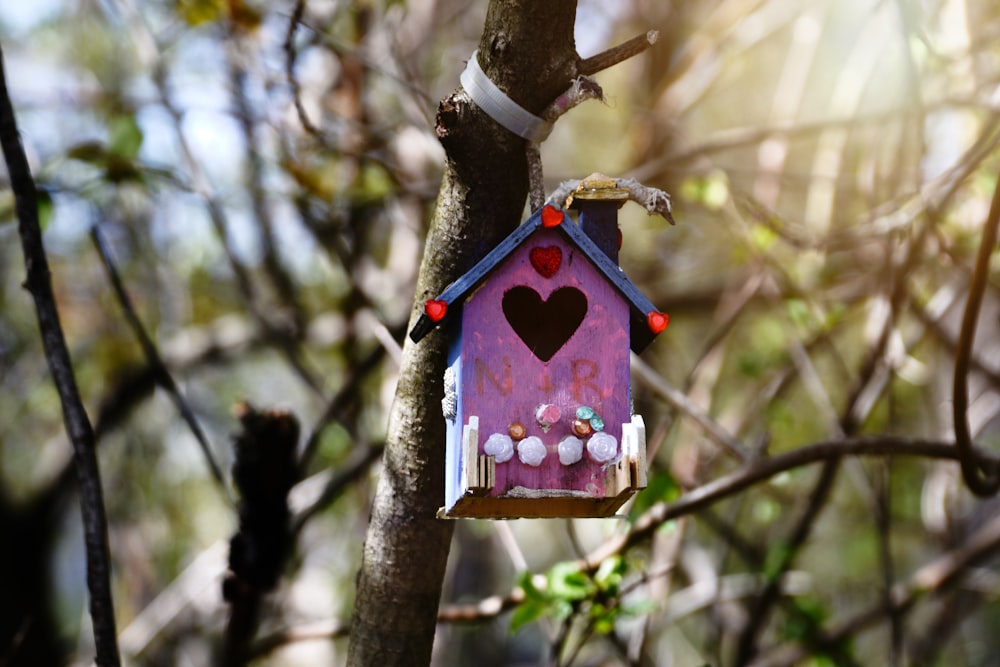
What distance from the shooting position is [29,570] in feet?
13.6

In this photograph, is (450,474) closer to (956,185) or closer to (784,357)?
(956,185)

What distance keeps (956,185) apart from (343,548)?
16.4 feet

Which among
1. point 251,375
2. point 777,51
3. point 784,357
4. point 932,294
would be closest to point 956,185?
point 784,357

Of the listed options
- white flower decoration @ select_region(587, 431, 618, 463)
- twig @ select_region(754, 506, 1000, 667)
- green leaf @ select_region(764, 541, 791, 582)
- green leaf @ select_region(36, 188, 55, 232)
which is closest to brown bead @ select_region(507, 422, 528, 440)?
white flower decoration @ select_region(587, 431, 618, 463)

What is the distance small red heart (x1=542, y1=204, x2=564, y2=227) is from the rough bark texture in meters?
0.08

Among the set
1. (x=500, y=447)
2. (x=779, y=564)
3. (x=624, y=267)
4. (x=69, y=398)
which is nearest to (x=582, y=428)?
(x=500, y=447)

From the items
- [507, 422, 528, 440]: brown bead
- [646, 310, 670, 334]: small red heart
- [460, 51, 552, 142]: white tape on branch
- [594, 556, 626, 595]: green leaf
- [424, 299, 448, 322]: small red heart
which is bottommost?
[507, 422, 528, 440]: brown bead

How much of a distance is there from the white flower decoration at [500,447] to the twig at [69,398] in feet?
2.77

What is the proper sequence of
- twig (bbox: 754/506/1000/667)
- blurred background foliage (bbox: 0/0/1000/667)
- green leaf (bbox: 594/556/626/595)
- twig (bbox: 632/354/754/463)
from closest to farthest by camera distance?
green leaf (bbox: 594/556/626/595) → twig (bbox: 632/354/754/463) → blurred background foliage (bbox: 0/0/1000/667) → twig (bbox: 754/506/1000/667)

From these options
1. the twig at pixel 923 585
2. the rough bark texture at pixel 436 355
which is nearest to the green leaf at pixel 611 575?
the rough bark texture at pixel 436 355

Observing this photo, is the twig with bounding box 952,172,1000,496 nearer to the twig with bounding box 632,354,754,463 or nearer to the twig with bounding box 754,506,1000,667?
the twig with bounding box 632,354,754,463

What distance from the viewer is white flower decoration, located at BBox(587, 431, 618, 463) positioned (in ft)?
4.57

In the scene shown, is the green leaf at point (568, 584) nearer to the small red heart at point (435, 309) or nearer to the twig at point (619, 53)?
the small red heart at point (435, 309)

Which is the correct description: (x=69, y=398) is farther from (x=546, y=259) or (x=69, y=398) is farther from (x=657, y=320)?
(x=657, y=320)
